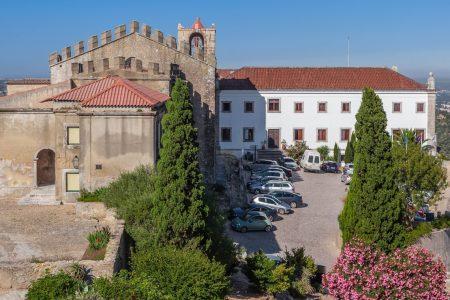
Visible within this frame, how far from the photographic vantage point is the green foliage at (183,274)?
19.0 meters

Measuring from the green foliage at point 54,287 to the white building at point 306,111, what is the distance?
144 feet

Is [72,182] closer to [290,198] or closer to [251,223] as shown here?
[251,223]

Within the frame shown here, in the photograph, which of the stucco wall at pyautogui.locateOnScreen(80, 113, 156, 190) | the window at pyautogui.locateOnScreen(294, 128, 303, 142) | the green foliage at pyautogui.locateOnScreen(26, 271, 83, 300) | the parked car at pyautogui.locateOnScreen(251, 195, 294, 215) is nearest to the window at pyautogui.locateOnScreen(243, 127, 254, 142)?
the window at pyautogui.locateOnScreen(294, 128, 303, 142)

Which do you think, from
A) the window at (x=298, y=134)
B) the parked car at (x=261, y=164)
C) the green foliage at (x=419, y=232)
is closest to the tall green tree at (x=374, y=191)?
the green foliage at (x=419, y=232)

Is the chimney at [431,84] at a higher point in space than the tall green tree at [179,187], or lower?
higher

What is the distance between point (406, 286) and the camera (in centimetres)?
2078

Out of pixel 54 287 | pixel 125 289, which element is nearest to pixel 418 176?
pixel 125 289

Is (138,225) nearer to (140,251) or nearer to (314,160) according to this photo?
(140,251)

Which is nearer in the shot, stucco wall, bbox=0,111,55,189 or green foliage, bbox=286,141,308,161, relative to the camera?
stucco wall, bbox=0,111,55,189

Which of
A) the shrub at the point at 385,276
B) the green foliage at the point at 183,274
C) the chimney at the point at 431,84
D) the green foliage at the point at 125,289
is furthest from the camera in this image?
the chimney at the point at 431,84

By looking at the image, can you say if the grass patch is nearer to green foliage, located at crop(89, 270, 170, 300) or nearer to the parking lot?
green foliage, located at crop(89, 270, 170, 300)

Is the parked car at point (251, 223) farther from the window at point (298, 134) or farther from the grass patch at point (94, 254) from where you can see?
the window at point (298, 134)

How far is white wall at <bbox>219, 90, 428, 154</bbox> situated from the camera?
202ft

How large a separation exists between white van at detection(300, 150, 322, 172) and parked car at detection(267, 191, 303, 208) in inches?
496
